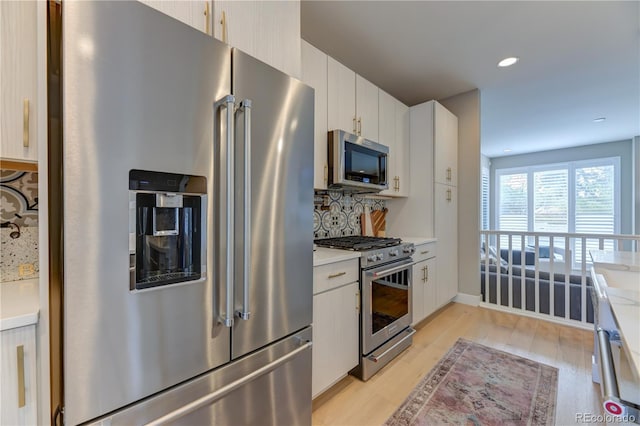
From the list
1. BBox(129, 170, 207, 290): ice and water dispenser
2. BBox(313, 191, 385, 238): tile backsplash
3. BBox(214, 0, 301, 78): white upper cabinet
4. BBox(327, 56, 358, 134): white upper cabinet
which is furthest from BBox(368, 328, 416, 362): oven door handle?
BBox(214, 0, 301, 78): white upper cabinet

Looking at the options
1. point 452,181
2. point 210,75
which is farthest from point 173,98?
point 452,181

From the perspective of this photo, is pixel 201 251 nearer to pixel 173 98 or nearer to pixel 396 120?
pixel 173 98

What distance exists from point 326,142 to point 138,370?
174 cm

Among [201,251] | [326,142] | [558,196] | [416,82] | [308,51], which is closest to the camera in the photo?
[201,251]

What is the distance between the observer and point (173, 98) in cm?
90

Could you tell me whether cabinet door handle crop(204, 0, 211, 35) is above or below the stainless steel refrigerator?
above

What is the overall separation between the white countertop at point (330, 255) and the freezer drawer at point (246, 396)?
1.24 ft

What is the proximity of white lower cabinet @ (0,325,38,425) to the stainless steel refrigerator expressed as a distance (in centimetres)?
6

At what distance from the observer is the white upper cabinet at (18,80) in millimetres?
829

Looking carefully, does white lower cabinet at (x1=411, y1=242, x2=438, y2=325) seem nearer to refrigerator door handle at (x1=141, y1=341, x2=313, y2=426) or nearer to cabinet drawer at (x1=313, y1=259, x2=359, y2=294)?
cabinet drawer at (x1=313, y1=259, x2=359, y2=294)

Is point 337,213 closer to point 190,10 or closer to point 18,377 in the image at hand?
point 190,10

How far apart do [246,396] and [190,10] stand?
5.07 ft

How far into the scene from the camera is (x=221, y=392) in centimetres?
102

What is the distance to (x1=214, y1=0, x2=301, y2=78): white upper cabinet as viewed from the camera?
1.22 metres
